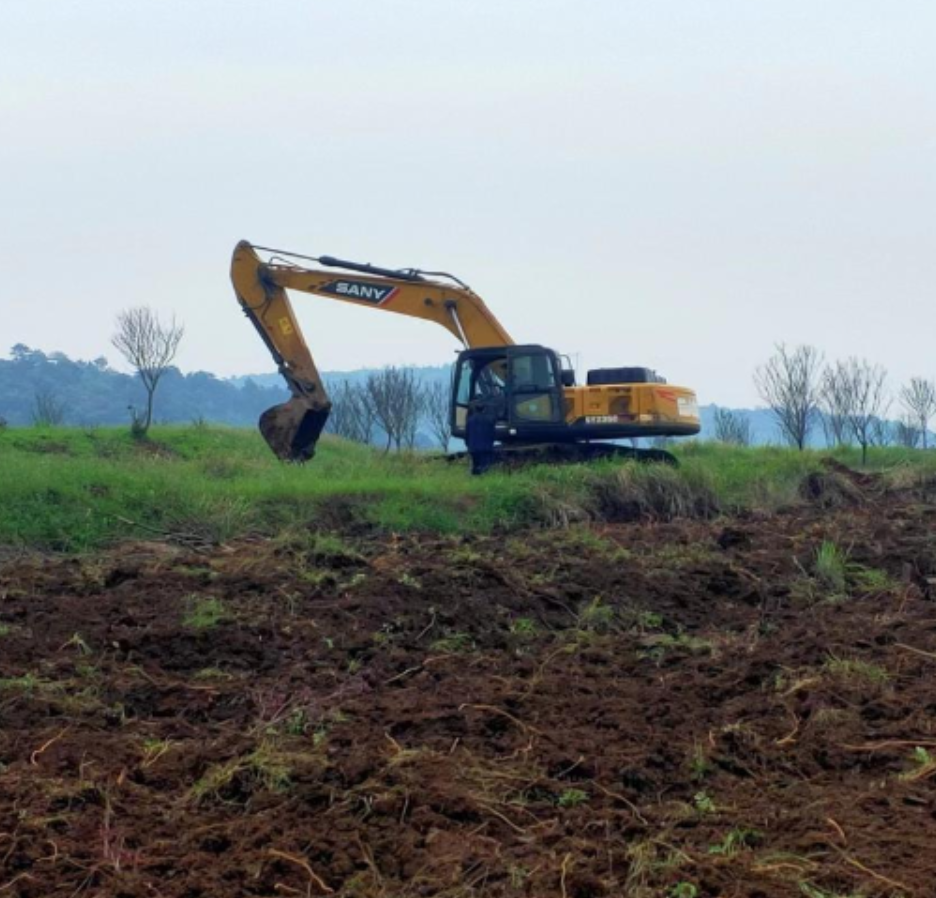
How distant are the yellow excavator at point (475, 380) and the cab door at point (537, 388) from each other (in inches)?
0.5

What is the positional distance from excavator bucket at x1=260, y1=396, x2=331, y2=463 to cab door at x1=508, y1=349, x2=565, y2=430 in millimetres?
2571

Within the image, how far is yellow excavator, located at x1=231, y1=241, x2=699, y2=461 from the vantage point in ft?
75.8

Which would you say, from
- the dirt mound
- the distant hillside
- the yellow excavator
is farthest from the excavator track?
the distant hillside

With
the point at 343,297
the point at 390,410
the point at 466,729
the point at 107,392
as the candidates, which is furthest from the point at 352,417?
the point at 107,392

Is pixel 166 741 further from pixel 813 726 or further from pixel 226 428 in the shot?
pixel 226 428

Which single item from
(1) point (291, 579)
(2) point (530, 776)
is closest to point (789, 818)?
(2) point (530, 776)

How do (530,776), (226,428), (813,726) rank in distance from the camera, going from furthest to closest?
(226,428)
(813,726)
(530,776)

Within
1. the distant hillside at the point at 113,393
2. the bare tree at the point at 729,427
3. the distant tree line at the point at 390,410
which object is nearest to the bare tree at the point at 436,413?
the distant tree line at the point at 390,410

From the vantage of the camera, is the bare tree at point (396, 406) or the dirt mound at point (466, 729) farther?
the bare tree at point (396, 406)

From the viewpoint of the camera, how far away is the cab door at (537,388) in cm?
2305

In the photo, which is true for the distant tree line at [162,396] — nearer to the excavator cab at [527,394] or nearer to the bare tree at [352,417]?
the bare tree at [352,417]

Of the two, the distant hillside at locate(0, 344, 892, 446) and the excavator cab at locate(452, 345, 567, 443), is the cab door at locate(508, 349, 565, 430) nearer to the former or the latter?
the excavator cab at locate(452, 345, 567, 443)

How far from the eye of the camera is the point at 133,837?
6270 millimetres

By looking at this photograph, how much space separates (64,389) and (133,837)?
74.2m
